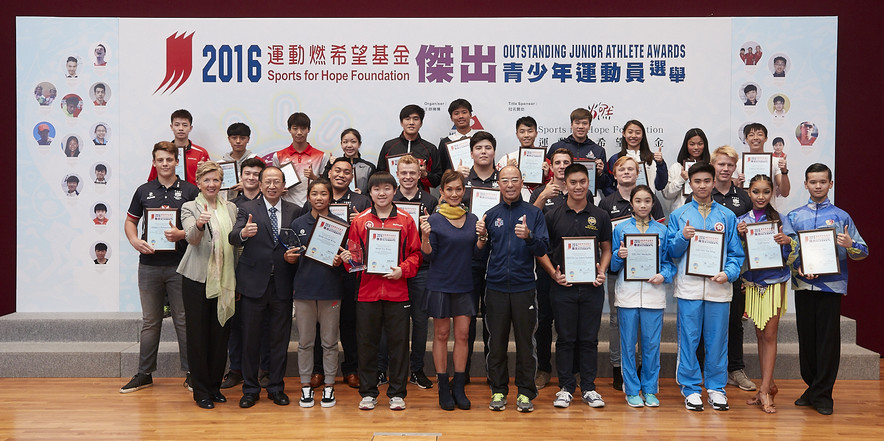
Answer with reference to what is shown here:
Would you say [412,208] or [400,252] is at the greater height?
[412,208]

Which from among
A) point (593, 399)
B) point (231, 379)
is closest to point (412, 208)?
point (593, 399)

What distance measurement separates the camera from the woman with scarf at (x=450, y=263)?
4.70m

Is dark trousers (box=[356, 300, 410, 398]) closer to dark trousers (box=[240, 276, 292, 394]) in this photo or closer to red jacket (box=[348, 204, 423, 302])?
red jacket (box=[348, 204, 423, 302])

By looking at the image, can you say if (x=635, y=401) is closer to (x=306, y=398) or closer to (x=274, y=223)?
(x=306, y=398)

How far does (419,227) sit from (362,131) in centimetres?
202

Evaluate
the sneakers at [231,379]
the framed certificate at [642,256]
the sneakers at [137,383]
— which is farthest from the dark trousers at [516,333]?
the sneakers at [137,383]

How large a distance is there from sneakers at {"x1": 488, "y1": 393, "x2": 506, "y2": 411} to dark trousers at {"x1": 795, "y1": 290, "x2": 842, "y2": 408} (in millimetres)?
2128

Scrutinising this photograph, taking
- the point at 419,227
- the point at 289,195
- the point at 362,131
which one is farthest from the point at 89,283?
the point at 419,227

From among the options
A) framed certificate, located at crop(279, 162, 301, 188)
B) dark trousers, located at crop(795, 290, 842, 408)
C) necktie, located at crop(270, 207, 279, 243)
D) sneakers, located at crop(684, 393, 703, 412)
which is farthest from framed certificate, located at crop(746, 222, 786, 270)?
framed certificate, located at crop(279, 162, 301, 188)

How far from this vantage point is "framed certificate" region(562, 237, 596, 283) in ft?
15.8

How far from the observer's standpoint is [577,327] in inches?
195

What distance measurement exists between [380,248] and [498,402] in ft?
4.33

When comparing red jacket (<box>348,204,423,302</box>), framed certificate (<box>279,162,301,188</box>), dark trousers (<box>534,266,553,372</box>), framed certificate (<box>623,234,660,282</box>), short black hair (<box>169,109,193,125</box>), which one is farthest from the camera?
short black hair (<box>169,109,193,125</box>)

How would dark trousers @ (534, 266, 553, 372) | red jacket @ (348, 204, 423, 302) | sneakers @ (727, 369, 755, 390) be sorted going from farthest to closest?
sneakers @ (727, 369, 755, 390) → dark trousers @ (534, 266, 553, 372) → red jacket @ (348, 204, 423, 302)
